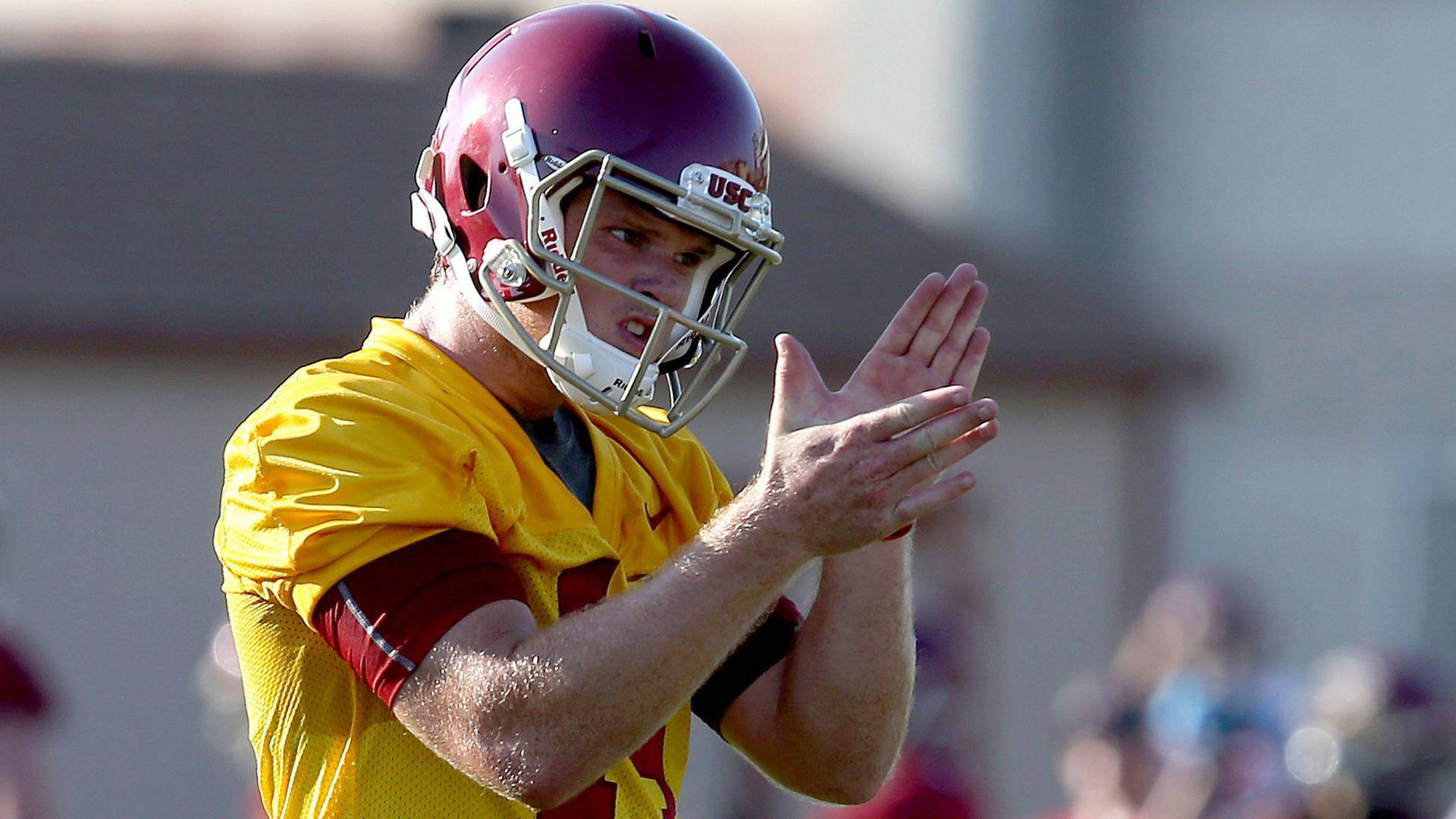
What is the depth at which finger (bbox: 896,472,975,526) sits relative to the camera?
244 cm

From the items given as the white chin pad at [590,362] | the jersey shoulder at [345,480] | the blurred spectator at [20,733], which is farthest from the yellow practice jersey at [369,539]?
the blurred spectator at [20,733]

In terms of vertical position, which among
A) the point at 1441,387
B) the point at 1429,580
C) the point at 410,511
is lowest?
the point at 1429,580

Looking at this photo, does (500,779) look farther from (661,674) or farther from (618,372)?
(618,372)

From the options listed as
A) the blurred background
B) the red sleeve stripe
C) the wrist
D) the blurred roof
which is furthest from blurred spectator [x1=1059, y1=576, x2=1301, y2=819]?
the red sleeve stripe

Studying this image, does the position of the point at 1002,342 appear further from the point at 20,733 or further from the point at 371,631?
the point at 371,631

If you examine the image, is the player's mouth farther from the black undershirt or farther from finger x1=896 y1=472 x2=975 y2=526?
finger x1=896 y1=472 x2=975 y2=526

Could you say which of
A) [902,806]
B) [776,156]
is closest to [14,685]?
[902,806]

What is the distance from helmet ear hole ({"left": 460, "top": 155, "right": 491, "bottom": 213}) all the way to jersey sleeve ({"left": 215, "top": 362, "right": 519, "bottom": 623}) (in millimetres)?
333

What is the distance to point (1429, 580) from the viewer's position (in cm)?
1546

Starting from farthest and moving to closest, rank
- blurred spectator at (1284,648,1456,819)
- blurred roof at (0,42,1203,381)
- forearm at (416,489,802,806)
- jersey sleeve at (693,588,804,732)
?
blurred roof at (0,42,1203,381)
blurred spectator at (1284,648,1456,819)
jersey sleeve at (693,588,804,732)
forearm at (416,489,802,806)

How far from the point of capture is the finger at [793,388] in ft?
8.38

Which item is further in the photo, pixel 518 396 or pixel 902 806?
pixel 902 806

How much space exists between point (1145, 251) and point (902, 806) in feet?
36.1

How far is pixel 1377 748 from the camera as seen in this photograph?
580 centimetres
